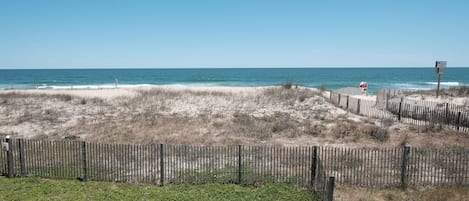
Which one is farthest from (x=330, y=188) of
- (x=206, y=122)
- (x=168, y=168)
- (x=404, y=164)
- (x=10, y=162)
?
(x=206, y=122)

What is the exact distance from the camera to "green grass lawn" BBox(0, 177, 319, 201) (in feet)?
28.9

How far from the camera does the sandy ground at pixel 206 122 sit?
15984 millimetres

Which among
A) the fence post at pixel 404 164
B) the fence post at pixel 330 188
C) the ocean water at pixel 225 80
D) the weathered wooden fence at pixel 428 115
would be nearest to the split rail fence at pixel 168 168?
the fence post at pixel 330 188

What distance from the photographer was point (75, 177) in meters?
10.5

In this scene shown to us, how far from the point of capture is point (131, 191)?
927 centimetres

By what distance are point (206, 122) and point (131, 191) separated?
11.0 m

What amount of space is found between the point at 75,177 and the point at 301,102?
65.2ft

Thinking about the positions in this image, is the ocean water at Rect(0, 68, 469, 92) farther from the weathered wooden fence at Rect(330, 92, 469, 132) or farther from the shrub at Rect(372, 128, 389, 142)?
the shrub at Rect(372, 128, 389, 142)

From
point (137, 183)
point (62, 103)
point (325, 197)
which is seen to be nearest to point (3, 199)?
point (137, 183)

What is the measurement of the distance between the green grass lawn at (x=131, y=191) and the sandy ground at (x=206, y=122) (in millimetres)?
5495

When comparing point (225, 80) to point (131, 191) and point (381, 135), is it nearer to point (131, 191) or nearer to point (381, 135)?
point (381, 135)

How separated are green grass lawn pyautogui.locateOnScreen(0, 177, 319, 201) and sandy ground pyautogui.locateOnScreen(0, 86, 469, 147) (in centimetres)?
550

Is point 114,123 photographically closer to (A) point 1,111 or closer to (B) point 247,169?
(A) point 1,111

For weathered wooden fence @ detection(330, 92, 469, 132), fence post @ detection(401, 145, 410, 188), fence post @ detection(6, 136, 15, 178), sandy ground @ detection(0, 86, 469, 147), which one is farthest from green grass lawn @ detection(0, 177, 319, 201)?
weathered wooden fence @ detection(330, 92, 469, 132)
